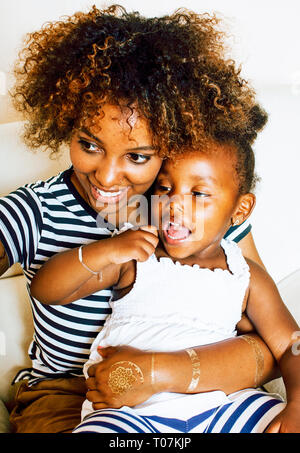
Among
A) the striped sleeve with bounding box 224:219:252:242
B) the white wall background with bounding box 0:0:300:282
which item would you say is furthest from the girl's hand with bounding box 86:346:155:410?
the white wall background with bounding box 0:0:300:282

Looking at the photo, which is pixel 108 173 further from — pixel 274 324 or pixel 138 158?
pixel 274 324

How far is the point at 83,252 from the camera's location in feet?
3.00

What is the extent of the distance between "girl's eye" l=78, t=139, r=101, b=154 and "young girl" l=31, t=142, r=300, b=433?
0.16m

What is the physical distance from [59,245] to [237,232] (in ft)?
1.55

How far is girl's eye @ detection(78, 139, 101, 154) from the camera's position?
0.91m

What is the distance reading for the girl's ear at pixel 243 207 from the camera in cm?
109

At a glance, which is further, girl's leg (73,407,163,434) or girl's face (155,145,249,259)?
girl's face (155,145,249,259)

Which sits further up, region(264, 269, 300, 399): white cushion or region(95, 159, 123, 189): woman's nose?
region(95, 159, 123, 189): woman's nose

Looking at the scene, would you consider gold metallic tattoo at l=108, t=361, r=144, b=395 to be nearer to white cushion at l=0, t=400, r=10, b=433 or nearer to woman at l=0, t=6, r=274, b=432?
woman at l=0, t=6, r=274, b=432

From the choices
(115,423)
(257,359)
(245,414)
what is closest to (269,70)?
(257,359)

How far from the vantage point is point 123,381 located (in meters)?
0.86

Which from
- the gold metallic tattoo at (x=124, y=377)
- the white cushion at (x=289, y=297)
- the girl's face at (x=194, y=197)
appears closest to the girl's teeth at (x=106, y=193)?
the girl's face at (x=194, y=197)
